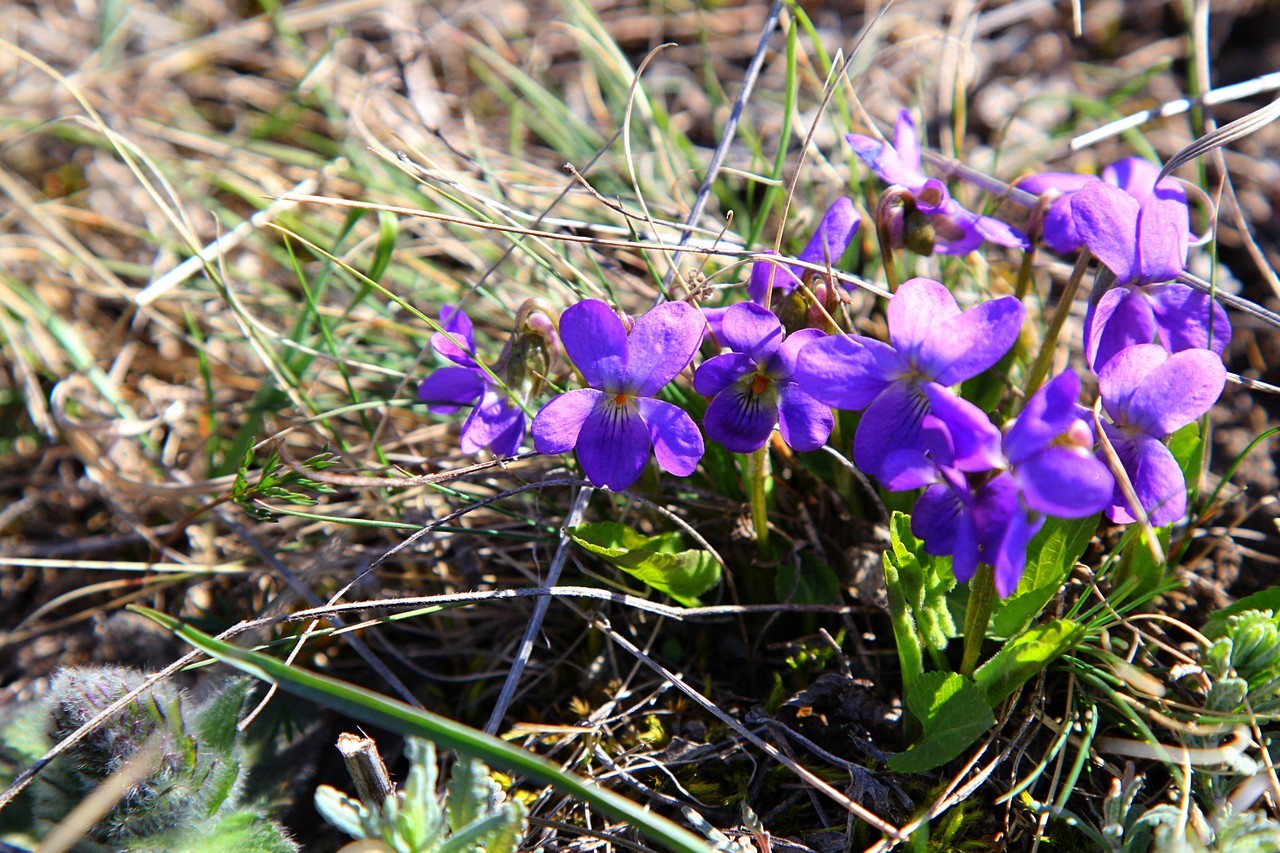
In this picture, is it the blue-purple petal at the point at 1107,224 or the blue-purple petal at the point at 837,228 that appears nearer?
the blue-purple petal at the point at 1107,224

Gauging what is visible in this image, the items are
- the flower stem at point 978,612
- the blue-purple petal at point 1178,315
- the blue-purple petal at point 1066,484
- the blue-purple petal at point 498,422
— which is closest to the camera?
the blue-purple petal at point 1066,484

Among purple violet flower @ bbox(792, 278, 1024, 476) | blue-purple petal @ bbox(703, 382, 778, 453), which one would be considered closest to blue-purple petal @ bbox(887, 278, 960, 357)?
purple violet flower @ bbox(792, 278, 1024, 476)

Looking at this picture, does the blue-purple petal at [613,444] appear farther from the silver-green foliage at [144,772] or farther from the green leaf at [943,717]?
the silver-green foliage at [144,772]

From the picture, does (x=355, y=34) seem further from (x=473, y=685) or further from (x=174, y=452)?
(x=473, y=685)

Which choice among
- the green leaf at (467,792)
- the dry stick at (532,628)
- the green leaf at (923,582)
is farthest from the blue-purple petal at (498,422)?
the green leaf at (923,582)

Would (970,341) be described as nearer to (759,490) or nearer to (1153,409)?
(1153,409)

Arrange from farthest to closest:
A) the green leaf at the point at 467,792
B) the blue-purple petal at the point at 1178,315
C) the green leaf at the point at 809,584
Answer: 1. the green leaf at the point at 809,584
2. the blue-purple petal at the point at 1178,315
3. the green leaf at the point at 467,792

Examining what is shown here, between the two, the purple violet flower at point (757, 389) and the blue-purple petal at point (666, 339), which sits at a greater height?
the blue-purple petal at point (666, 339)
